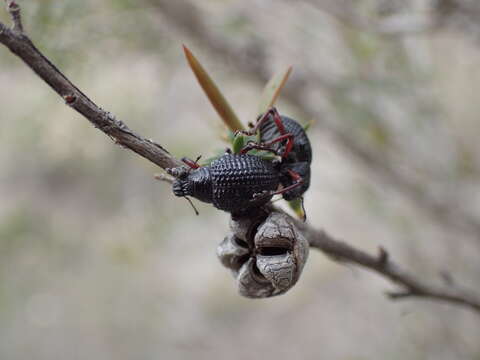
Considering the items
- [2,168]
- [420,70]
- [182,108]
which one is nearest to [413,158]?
[420,70]

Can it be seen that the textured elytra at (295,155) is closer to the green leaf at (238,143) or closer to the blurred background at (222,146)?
the green leaf at (238,143)

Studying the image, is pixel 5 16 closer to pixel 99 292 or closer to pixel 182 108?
pixel 182 108

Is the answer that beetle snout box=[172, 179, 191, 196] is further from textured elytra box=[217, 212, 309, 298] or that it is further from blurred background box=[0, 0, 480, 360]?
blurred background box=[0, 0, 480, 360]

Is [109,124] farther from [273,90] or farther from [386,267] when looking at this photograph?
[386,267]

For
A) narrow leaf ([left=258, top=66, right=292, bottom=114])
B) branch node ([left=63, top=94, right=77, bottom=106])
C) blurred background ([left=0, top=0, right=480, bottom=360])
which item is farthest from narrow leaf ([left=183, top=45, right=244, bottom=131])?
blurred background ([left=0, top=0, right=480, bottom=360])

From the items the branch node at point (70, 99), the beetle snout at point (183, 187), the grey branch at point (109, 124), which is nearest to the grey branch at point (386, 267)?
the grey branch at point (109, 124)
